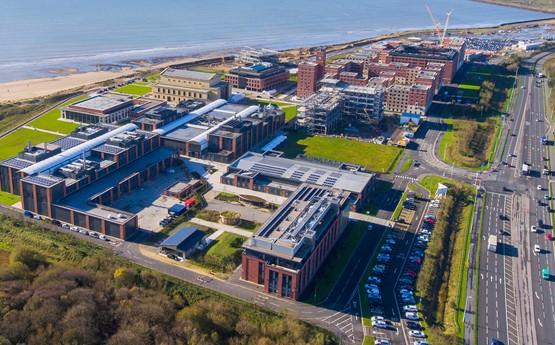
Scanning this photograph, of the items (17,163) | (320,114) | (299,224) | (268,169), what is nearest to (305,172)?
(268,169)

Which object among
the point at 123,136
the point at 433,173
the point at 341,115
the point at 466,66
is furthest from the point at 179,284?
the point at 466,66

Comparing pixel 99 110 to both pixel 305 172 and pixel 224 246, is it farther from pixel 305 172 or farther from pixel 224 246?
pixel 224 246

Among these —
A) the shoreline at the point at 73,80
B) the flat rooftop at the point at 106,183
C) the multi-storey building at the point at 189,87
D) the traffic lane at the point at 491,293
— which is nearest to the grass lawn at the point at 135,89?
the multi-storey building at the point at 189,87

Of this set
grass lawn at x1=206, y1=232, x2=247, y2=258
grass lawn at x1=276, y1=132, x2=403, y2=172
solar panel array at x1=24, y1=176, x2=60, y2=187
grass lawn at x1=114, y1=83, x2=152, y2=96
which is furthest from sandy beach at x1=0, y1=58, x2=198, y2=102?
grass lawn at x1=206, y1=232, x2=247, y2=258

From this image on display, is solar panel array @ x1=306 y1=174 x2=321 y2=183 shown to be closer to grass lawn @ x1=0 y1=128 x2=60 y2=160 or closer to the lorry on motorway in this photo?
the lorry on motorway

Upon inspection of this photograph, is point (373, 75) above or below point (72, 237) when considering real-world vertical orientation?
above

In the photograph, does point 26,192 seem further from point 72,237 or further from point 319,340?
point 319,340
